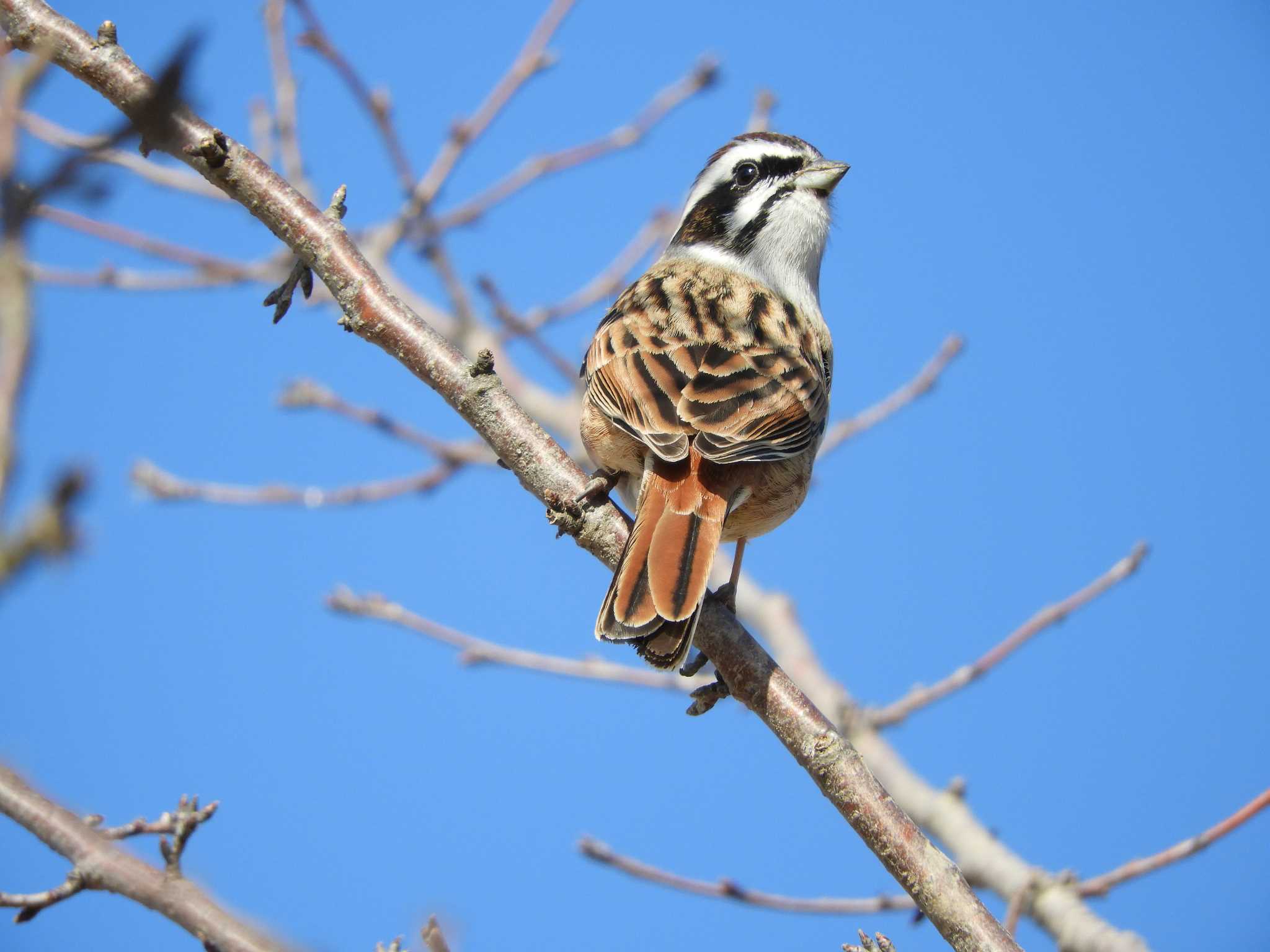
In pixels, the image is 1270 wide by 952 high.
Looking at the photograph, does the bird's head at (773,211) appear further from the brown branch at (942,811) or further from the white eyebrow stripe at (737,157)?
the brown branch at (942,811)

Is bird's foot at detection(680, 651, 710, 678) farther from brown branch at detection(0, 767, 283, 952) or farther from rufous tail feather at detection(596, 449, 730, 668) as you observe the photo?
brown branch at detection(0, 767, 283, 952)

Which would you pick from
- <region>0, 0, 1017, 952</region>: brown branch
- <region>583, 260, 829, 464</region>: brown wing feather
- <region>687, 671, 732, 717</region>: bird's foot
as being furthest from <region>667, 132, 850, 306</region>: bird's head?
<region>687, 671, 732, 717</region>: bird's foot

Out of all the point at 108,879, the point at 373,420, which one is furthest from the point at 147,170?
the point at 108,879

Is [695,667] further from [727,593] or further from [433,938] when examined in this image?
[433,938]

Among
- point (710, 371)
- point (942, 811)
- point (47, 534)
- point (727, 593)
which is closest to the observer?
point (47, 534)

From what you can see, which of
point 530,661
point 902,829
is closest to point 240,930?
point 902,829

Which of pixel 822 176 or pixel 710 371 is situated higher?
pixel 822 176

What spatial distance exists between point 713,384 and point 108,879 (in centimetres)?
297

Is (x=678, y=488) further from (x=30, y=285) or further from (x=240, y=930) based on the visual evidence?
(x=30, y=285)

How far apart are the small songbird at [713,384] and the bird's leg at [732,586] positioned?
13 mm

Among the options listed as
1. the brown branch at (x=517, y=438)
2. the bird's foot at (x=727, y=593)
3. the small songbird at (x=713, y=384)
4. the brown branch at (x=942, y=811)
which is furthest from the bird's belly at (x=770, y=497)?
the brown branch at (x=942, y=811)

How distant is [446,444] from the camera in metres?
8.41

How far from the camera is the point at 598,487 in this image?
434cm

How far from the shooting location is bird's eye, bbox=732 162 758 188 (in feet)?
22.3
